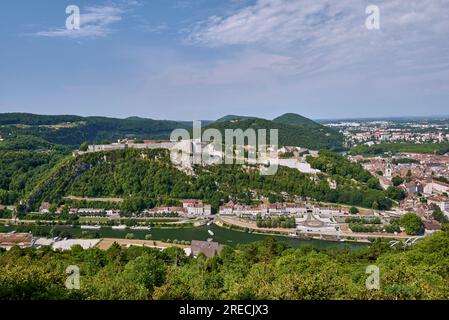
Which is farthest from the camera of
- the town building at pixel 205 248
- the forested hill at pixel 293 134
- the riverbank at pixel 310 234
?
the forested hill at pixel 293 134

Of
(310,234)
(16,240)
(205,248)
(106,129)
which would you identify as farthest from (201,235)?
(106,129)

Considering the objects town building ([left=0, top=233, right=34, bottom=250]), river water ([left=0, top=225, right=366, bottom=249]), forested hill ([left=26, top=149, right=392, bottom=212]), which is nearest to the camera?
town building ([left=0, top=233, right=34, bottom=250])

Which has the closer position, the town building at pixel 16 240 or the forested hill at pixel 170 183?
the town building at pixel 16 240

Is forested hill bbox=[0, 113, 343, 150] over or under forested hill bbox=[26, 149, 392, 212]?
over

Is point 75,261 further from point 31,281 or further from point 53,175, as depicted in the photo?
point 53,175

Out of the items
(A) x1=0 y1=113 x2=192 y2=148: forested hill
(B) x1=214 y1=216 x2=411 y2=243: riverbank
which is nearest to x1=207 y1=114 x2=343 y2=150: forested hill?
(A) x1=0 y1=113 x2=192 y2=148: forested hill

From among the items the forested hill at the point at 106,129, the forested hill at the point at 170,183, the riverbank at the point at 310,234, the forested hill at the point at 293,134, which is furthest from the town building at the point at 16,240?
the forested hill at the point at 293,134

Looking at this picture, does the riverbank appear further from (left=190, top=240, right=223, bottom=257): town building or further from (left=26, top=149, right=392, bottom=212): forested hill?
(left=190, top=240, right=223, bottom=257): town building

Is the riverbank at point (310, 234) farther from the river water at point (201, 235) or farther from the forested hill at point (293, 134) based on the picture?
the forested hill at point (293, 134)
